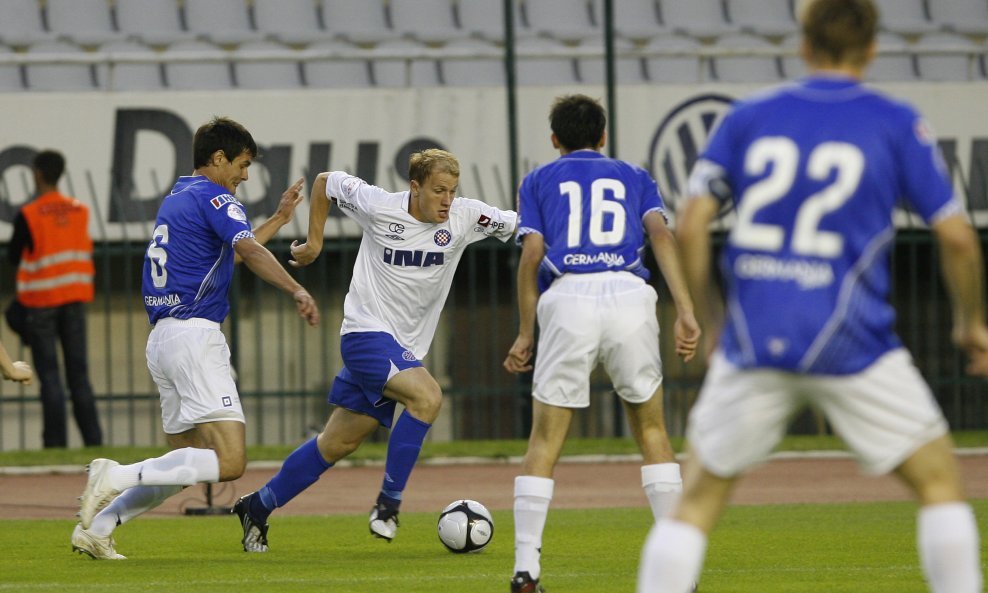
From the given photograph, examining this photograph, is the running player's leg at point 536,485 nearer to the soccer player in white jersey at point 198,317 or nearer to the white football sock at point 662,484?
the white football sock at point 662,484

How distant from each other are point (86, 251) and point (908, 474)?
10902mm

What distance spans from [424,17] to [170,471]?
42.2 ft

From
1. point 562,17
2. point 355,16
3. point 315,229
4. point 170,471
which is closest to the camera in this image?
→ point 170,471

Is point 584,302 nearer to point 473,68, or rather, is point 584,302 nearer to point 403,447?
point 403,447

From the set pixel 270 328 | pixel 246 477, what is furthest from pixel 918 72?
pixel 246 477

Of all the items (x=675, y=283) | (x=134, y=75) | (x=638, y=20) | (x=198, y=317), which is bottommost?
(x=198, y=317)

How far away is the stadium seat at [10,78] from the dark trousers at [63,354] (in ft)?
14.9

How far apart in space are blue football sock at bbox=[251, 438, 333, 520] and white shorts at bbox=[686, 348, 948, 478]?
4234 mm

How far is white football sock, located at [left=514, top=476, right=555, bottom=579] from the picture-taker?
245 inches

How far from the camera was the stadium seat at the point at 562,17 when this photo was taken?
19906mm

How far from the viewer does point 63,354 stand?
1433 centimetres

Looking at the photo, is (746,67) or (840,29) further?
(746,67)

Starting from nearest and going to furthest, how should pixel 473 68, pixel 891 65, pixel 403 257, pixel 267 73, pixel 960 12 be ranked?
pixel 403 257, pixel 267 73, pixel 473 68, pixel 891 65, pixel 960 12

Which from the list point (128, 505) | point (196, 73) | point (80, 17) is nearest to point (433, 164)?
point (128, 505)
